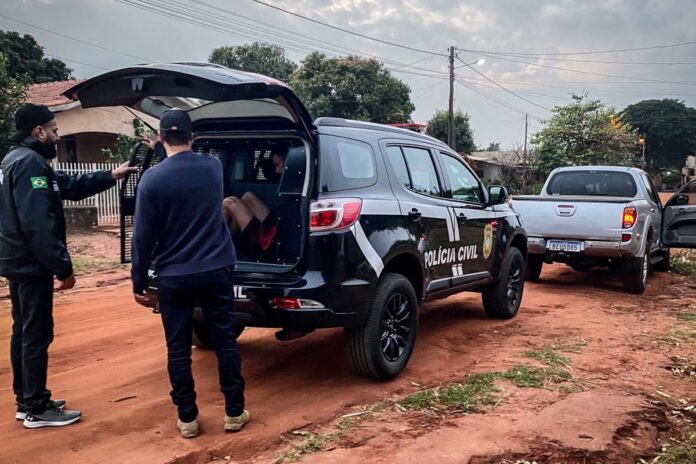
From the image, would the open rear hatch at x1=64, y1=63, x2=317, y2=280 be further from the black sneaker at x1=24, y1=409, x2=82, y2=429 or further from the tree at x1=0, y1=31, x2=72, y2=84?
the tree at x1=0, y1=31, x2=72, y2=84

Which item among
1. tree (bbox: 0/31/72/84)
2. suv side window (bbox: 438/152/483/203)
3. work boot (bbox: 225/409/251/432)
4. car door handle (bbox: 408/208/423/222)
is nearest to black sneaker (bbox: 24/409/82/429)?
work boot (bbox: 225/409/251/432)

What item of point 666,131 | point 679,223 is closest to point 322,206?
point 679,223

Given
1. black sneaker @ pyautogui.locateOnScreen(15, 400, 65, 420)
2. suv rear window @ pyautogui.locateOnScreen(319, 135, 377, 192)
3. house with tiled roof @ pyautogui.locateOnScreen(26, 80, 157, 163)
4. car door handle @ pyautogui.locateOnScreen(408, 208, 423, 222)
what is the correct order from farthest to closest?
house with tiled roof @ pyautogui.locateOnScreen(26, 80, 157, 163), car door handle @ pyautogui.locateOnScreen(408, 208, 423, 222), suv rear window @ pyautogui.locateOnScreen(319, 135, 377, 192), black sneaker @ pyautogui.locateOnScreen(15, 400, 65, 420)

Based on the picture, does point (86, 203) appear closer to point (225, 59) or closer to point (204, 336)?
point (204, 336)

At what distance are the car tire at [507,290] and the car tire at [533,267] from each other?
2.48m

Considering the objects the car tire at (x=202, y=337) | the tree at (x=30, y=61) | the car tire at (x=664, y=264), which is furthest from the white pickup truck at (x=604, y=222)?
the tree at (x=30, y=61)

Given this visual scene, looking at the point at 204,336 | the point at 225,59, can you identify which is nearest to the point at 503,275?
the point at 204,336

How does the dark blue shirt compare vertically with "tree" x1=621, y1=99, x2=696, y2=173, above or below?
below

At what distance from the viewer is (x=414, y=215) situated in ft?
16.3

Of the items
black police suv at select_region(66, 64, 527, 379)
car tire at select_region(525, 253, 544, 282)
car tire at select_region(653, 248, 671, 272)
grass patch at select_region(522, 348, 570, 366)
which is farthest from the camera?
car tire at select_region(653, 248, 671, 272)

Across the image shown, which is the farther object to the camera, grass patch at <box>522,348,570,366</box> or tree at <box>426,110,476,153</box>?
tree at <box>426,110,476,153</box>

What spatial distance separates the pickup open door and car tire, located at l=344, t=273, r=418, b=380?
21.3 feet

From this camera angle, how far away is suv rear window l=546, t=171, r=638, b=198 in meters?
9.74

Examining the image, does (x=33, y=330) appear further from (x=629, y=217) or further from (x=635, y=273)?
(x=635, y=273)
